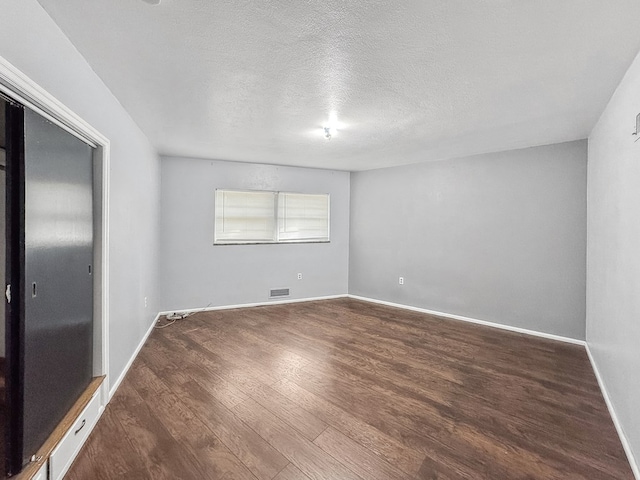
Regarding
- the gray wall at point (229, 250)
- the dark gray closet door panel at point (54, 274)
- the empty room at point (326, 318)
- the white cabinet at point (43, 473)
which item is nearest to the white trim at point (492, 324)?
the empty room at point (326, 318)

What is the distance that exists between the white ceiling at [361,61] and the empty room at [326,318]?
2cm

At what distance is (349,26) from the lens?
1.50 m

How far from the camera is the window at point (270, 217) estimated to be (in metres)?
4.91

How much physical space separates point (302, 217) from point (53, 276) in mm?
4086

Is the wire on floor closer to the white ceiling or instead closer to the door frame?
the door frame

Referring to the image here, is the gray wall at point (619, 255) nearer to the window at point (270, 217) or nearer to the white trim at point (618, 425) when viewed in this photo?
the white trim at point (618, 425)

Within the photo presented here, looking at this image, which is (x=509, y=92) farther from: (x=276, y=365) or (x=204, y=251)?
(x=204, y=251)

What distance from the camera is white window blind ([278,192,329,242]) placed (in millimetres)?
5316

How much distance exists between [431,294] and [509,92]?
3.16 metres

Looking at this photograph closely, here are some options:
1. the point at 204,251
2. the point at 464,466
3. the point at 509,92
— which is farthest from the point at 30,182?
the point at 204,251

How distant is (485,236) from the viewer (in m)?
4.17

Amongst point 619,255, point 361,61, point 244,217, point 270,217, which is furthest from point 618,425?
point 244,217

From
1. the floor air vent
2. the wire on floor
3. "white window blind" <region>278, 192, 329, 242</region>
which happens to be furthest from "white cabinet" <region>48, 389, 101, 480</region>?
"white window blind" <region>278, 192, 329, 242</region>

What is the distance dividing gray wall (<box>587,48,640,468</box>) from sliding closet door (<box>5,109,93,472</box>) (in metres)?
3.08
